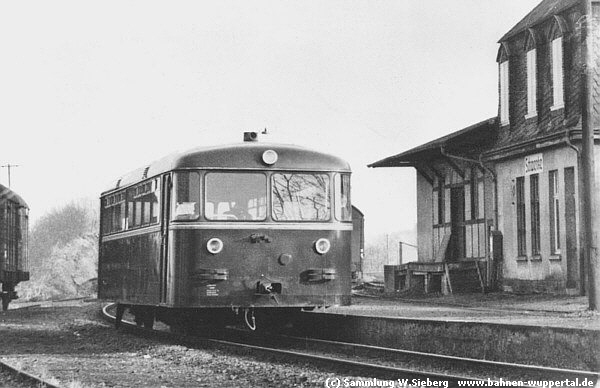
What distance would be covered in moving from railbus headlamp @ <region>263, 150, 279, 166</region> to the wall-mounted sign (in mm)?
11268

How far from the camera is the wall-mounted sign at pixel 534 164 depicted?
81.6ft

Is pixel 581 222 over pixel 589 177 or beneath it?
beneath

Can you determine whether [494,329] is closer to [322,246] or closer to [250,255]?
[322,246]

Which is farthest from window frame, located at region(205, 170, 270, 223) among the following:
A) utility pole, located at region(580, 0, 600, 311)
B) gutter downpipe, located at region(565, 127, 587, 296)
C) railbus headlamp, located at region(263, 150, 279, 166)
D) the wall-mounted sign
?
the wall-mounted sign

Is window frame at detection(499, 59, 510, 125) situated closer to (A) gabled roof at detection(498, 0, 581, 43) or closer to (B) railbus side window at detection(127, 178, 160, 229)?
(A) gabled roof at detection(498, 0, 581, 43)

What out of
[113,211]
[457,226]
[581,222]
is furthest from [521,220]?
[113,211]

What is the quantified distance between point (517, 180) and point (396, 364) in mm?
14260

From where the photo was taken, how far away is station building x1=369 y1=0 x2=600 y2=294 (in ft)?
78.0

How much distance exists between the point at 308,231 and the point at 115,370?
366cm

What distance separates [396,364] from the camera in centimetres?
1294

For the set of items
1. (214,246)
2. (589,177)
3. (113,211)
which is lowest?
(214,246)

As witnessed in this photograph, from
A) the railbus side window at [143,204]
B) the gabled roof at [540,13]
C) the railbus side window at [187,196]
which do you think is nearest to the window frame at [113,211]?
the railbus side window at [143,204]

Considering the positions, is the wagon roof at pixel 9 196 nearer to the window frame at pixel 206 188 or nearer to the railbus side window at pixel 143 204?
the railbus side window at pixel 143 204

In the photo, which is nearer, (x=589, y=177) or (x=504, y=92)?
(x=589, y=177)
